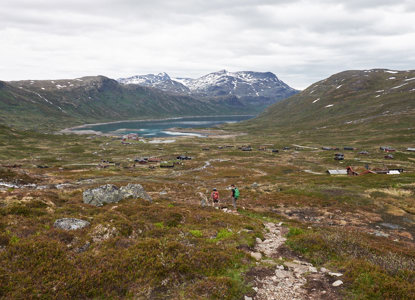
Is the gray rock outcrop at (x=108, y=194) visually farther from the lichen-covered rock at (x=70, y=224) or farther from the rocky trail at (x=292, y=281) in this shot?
the rocky trail at (x=292, y=281)

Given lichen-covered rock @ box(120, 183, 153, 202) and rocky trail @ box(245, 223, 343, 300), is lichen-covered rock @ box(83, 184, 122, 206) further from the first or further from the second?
rocky trail @ box(245, 223, 343, 300)

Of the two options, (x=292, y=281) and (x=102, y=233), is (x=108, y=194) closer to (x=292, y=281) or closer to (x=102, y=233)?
(x=102, y=233)

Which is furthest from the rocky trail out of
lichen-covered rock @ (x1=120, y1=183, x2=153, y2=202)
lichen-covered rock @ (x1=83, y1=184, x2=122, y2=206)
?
lichen-covered rock @ (x1=120, y1=183, x2=153, y2=202)

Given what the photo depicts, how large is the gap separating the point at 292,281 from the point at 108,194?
2277 cm

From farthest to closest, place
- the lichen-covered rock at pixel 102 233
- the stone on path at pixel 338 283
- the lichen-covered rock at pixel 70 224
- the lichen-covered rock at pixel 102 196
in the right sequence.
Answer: the lichen-covered rock at pixel 102 196, the lichen-covered rock at pixel 70 224, the lichen-covered rock at pixel 102 233, the stone on path at pixel 338 283

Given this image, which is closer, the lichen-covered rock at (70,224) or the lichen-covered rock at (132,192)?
the lichen-covered rock at (70,224)

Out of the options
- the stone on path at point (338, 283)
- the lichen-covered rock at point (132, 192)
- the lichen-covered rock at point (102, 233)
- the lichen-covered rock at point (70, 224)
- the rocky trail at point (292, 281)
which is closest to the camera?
the rocky trail at point (292, 281)

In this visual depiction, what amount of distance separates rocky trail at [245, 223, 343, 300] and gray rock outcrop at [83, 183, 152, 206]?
19.3 metres

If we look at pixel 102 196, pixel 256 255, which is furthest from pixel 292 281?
pixel 102 196

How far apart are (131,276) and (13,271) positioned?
15.1 feet

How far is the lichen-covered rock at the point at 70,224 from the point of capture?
15.4 metres

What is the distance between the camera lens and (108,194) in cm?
2784

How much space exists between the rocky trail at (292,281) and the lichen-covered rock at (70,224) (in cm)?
1120

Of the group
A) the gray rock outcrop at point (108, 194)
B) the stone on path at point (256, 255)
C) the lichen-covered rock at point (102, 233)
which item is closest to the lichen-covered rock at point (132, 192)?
the gray rock outcrop at point (108, 194)
